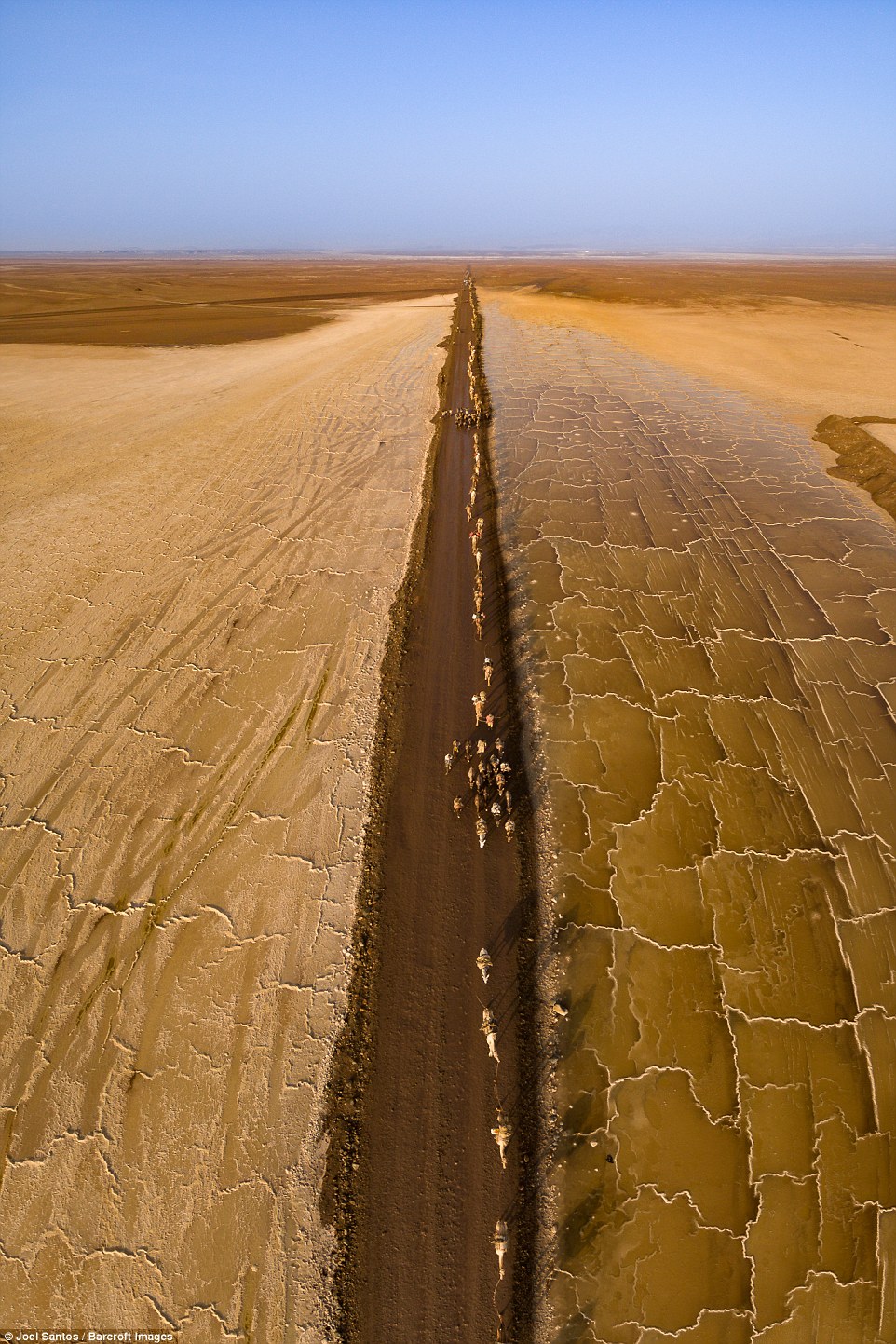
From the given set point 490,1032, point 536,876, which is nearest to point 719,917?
point 536,876

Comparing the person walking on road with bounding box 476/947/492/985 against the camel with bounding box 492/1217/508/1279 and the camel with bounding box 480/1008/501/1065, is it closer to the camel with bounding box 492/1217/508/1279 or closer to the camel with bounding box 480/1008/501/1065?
the camel with bounding box 480/1008/501/1065

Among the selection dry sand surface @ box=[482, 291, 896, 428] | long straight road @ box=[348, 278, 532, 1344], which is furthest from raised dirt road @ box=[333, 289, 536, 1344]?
dry sand surface @ box=[482, 291, 896, 428]

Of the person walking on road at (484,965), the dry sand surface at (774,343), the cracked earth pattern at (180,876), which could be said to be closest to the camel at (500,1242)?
the cracked earth pattern at (180,876)

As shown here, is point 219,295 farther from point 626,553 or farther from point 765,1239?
point 765,1239

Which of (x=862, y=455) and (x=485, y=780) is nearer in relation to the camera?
(x=485, y=780)

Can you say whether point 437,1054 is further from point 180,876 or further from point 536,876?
point 180,876
